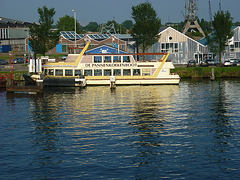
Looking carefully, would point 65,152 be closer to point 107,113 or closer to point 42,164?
point 42,164

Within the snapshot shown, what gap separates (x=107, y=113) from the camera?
42.0 metres

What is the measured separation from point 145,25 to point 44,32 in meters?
24.8

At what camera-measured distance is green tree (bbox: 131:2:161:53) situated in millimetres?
95688

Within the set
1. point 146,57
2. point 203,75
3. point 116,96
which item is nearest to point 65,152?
point 116,96

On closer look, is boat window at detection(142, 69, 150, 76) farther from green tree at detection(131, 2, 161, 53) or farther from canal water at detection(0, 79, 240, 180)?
green tree at detection(131, 2, 161, 53)

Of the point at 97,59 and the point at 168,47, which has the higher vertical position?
the point at 168,47

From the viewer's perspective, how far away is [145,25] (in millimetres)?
94750

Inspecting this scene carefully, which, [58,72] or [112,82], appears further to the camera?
[58,72]

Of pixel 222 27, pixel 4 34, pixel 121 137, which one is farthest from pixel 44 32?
pixel 4 34

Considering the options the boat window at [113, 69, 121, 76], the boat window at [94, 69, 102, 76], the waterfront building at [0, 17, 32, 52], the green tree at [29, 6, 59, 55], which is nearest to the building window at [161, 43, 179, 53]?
the green tree at [29, 6, 59, 55]

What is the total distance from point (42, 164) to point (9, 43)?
144181 mm

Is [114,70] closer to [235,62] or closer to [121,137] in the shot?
[235,62]

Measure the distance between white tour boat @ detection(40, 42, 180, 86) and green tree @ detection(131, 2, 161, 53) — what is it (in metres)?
27.4

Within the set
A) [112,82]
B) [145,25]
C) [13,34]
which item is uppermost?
[13,34]
